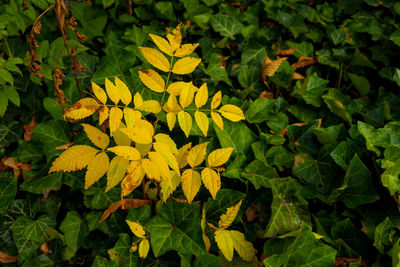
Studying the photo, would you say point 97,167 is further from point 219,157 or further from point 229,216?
point 229,216

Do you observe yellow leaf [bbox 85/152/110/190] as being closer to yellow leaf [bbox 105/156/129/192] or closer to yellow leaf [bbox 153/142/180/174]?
yellow leaf [bbox 105/156/129/192]

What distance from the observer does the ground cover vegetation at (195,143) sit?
109 cm

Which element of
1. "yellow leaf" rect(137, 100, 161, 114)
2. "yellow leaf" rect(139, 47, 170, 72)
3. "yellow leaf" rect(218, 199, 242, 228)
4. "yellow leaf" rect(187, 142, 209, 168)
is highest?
"yellow leaf" rect(139, 47, 170, 72)

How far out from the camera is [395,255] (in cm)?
128

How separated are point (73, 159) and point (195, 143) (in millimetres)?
727

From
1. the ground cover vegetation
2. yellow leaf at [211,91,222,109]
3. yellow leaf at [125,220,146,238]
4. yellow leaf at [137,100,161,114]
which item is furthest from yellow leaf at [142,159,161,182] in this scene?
yellow leaf at [125,220,146,238]

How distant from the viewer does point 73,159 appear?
3.20 ft

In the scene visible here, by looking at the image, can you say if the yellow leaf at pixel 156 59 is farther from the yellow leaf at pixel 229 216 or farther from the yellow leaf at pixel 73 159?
the yellow leaf at pixel 229 216

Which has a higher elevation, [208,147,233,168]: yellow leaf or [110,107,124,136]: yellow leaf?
[110,107,124,136]: yellow leaf

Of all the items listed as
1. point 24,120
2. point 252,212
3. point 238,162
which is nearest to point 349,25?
point 238,162

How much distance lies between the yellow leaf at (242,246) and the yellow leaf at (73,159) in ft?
2.45

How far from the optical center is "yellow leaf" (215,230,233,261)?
4.12ft

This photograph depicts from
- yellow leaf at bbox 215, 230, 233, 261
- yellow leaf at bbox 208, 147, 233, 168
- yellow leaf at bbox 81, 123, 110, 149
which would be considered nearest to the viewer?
yellow leaf at bbox 81, 123, 110, 149

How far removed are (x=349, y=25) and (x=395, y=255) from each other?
1.69m
